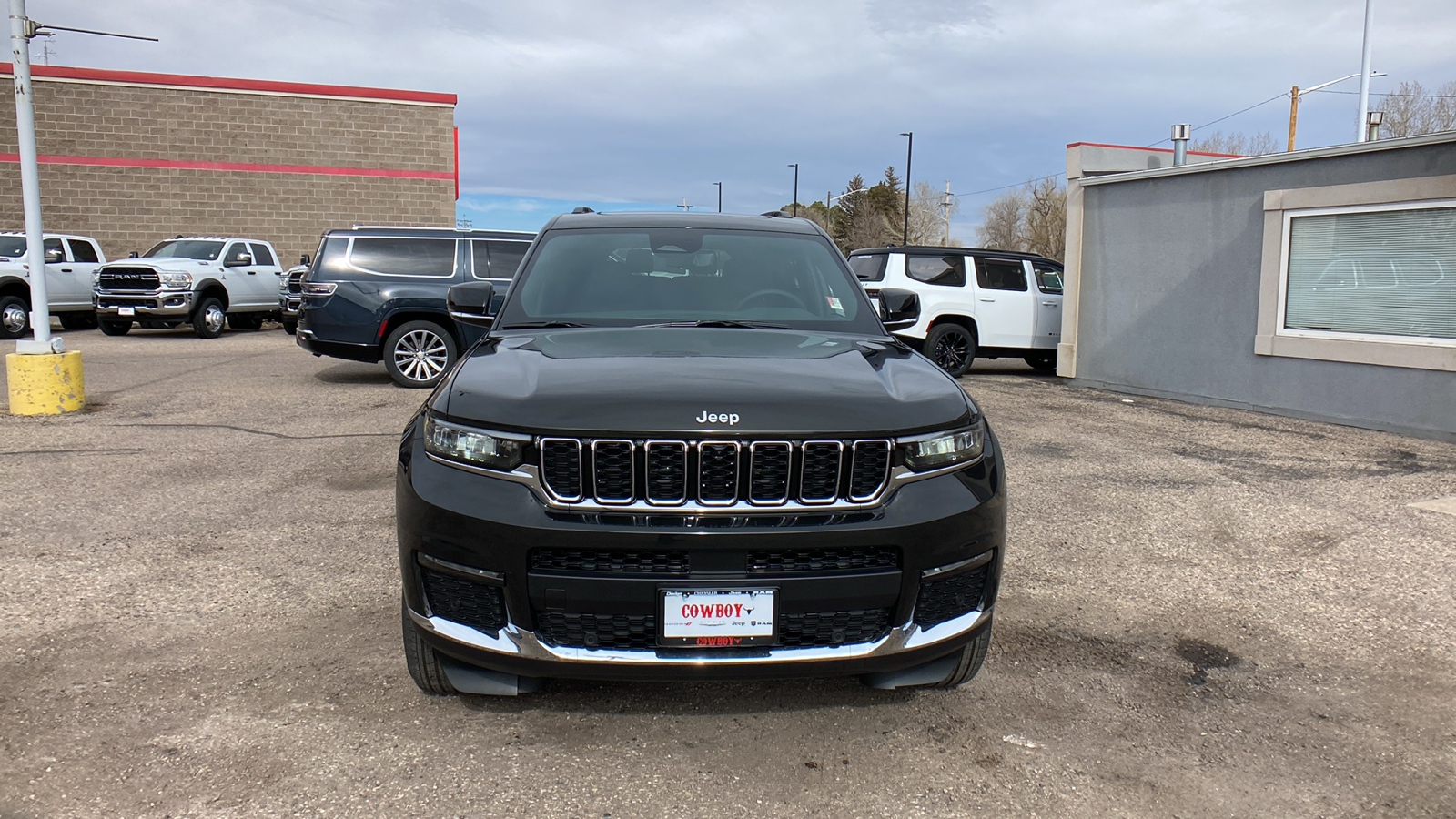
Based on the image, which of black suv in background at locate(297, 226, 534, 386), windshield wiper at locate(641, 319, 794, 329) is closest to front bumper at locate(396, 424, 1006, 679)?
windshield wiper at locate(641, 319, 794, 329)

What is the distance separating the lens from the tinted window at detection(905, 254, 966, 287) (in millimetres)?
14258

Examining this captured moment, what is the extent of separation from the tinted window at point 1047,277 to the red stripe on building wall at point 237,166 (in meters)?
21.8

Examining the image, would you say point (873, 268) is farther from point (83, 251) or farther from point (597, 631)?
point (83, 251)

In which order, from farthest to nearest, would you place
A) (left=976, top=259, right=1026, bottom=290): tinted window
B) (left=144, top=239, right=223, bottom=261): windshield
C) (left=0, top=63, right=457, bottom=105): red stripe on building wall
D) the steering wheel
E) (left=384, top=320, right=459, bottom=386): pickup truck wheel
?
(left=0, top=63, right=457, bottom=105): red stripe on building wall < (left=144, top=239, right=223, bottom=261): windshield < (left=976, top=259, right=1026, bottom=290): tinted window < (left=384, top=320, right=459, bottom=386): pickup truck wheel < the steering wheel

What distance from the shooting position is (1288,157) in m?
11.0

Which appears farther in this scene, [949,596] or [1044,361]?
[1044,361]

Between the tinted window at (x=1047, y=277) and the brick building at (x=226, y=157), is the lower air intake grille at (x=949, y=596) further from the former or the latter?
the brick building at (x=226, y=157)

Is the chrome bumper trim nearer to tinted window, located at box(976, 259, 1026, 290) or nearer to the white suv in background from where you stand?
the white suv in background

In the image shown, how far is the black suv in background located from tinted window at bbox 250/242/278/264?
11.0 metres

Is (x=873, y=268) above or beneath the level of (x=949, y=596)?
above

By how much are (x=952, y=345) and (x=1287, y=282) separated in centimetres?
444

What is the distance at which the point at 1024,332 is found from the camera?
1478cm

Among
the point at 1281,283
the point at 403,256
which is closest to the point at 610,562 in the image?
the point at 403,256

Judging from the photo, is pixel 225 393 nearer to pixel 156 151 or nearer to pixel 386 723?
pixel 386 723
